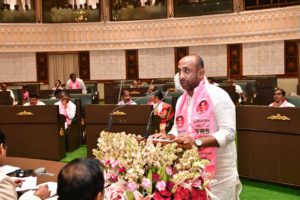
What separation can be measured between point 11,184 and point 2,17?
18621mm

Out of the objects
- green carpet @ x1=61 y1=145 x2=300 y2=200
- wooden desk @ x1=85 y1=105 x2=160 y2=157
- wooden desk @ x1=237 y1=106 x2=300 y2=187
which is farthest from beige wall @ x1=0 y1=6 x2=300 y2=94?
green carpet @ x1=61 y1=145 x2=300 y2=200

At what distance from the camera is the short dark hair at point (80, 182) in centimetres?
155

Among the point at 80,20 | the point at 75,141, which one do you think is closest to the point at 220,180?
the point at 75,141

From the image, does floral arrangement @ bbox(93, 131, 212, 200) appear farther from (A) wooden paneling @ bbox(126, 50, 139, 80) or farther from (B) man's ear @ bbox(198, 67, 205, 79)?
(A) wooden paneling @ bbox(126, 50, 139, 80)

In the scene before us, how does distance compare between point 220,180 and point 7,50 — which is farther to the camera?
point 7,50

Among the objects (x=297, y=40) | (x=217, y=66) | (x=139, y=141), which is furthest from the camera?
(x=217, y=66)

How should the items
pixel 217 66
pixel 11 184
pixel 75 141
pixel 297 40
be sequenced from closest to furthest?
pixel 11 184 → pixel 75 141 → pixel 297 40 → pixel 217 66

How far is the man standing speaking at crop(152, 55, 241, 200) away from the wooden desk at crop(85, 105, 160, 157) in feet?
12.4

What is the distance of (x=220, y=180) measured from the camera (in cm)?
289

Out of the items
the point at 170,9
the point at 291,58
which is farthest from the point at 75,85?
the point at 291,58

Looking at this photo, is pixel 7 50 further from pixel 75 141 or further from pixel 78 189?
pixel 78 189

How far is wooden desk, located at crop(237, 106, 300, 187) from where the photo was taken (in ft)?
18.1

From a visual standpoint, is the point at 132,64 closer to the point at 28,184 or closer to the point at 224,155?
the point at 28,184

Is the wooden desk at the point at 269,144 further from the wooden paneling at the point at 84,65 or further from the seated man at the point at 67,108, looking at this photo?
the wooden paneling at the point at 84,65
